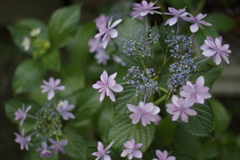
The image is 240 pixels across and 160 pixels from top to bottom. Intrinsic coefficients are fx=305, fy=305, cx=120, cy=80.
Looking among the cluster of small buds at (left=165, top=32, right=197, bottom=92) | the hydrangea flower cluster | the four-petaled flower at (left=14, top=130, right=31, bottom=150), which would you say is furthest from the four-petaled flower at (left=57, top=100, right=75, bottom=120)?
the cluster of small buds at (left=165, top=32, right=197, bottom=92)

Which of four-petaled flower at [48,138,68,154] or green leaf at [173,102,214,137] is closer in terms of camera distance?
green leaf at [173,102,214,137]

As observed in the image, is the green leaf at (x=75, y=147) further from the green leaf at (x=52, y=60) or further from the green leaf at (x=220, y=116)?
the green leaf at (x=220, y=116)

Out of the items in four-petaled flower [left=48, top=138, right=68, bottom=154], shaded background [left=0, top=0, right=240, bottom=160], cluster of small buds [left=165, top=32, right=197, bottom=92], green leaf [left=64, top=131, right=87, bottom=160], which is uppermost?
cluster of small buds [left=165, top=32, right=197, bottom=92]

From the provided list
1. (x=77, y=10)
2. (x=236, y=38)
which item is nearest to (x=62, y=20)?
(x=77, y=10)

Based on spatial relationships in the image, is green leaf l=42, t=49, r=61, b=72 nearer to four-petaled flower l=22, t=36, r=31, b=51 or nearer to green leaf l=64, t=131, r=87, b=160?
four-petaled flower l=22, t=36, r=31, b=51

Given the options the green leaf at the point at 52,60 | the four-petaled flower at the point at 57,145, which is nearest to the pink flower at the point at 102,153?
the four-petaled flower at the point at 57,145

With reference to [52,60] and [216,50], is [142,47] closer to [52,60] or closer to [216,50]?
[216,50]

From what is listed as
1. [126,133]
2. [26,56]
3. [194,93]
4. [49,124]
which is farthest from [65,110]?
[26,56]

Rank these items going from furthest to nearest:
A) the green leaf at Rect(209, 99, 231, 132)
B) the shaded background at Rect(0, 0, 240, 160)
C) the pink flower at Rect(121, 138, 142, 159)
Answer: the shaded background at Rect(0, 0, 240, 160) → the green leaf at Rect(209, 99, 231, 132) → the pink flower at Rect(121, 138, 142, 159)
